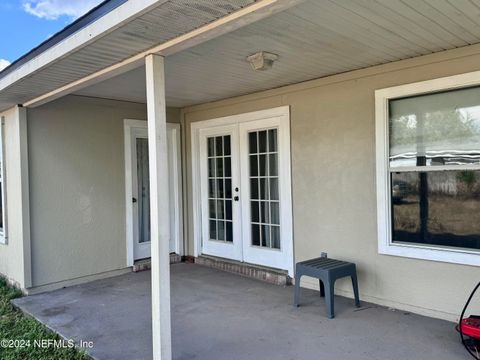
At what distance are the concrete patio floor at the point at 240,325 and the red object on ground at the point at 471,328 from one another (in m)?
0.19

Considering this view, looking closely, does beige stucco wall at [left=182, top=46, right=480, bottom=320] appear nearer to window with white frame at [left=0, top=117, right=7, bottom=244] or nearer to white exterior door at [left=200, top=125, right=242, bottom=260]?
white exterior door at [left=200, top=125, right=242, bottom=260]

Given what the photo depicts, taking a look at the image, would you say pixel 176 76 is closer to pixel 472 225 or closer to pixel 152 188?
pixel 152 188

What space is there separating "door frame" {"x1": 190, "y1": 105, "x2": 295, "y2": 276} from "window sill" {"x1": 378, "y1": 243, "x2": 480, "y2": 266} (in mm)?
1137

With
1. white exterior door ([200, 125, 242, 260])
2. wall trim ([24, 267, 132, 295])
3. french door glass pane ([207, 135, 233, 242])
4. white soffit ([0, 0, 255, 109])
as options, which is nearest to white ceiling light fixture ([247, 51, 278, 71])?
white soffit ([0, 0, 255, 109])

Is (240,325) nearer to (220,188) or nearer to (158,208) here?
(158,208)

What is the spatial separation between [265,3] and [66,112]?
A: 3.58 meters

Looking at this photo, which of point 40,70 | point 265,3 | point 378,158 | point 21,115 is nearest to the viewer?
point 265,3

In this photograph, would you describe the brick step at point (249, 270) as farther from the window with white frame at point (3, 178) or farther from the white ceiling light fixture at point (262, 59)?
the window with white frame at point (3, 178)

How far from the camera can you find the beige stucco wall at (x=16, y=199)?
4465 millimetres

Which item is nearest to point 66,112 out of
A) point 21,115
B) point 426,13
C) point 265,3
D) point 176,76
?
point 21,115

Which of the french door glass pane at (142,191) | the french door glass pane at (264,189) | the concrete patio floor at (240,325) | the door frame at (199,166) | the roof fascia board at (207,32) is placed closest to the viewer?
the roof fascia board at (207,32)

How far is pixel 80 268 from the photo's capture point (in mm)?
4898

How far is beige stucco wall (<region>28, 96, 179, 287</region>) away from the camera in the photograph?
4621 millimetres

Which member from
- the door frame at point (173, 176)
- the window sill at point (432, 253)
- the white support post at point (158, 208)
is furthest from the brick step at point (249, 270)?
A: the white support post at point (158, 208)
